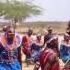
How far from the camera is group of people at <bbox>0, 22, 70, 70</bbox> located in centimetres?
835

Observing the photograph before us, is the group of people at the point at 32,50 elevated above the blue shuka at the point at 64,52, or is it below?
above

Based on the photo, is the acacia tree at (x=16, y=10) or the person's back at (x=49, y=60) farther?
the acacia tree at (x=16, y=10)

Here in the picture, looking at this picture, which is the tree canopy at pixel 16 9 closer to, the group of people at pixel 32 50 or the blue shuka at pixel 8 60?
the group of people at pixel 32 50

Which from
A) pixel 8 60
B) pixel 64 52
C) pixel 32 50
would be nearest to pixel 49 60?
pixel 8 60

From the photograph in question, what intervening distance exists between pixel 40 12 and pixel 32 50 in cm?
4050

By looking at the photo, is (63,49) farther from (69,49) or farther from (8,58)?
(8,58)

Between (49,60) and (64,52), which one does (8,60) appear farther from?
(64,52)

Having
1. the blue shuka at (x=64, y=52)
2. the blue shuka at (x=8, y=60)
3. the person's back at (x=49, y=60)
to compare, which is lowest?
the blue shuka at (x=64, y=52)

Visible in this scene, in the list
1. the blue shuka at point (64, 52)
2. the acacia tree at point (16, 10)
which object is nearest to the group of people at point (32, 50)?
the blue shuka at point (64, 52)

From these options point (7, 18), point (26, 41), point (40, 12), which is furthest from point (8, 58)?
point (40, 12)

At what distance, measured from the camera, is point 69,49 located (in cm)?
1426

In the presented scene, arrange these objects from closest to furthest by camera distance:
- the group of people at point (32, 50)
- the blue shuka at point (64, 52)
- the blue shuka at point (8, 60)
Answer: the group of people at point (32, 50) < the blue shuka at point (8, 60) < the blue shuka at point (64, 52)

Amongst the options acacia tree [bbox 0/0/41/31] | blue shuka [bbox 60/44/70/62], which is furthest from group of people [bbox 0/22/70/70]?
acacia tree [bbox 0/0/41/31]

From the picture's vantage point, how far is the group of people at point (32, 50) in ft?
27.4
